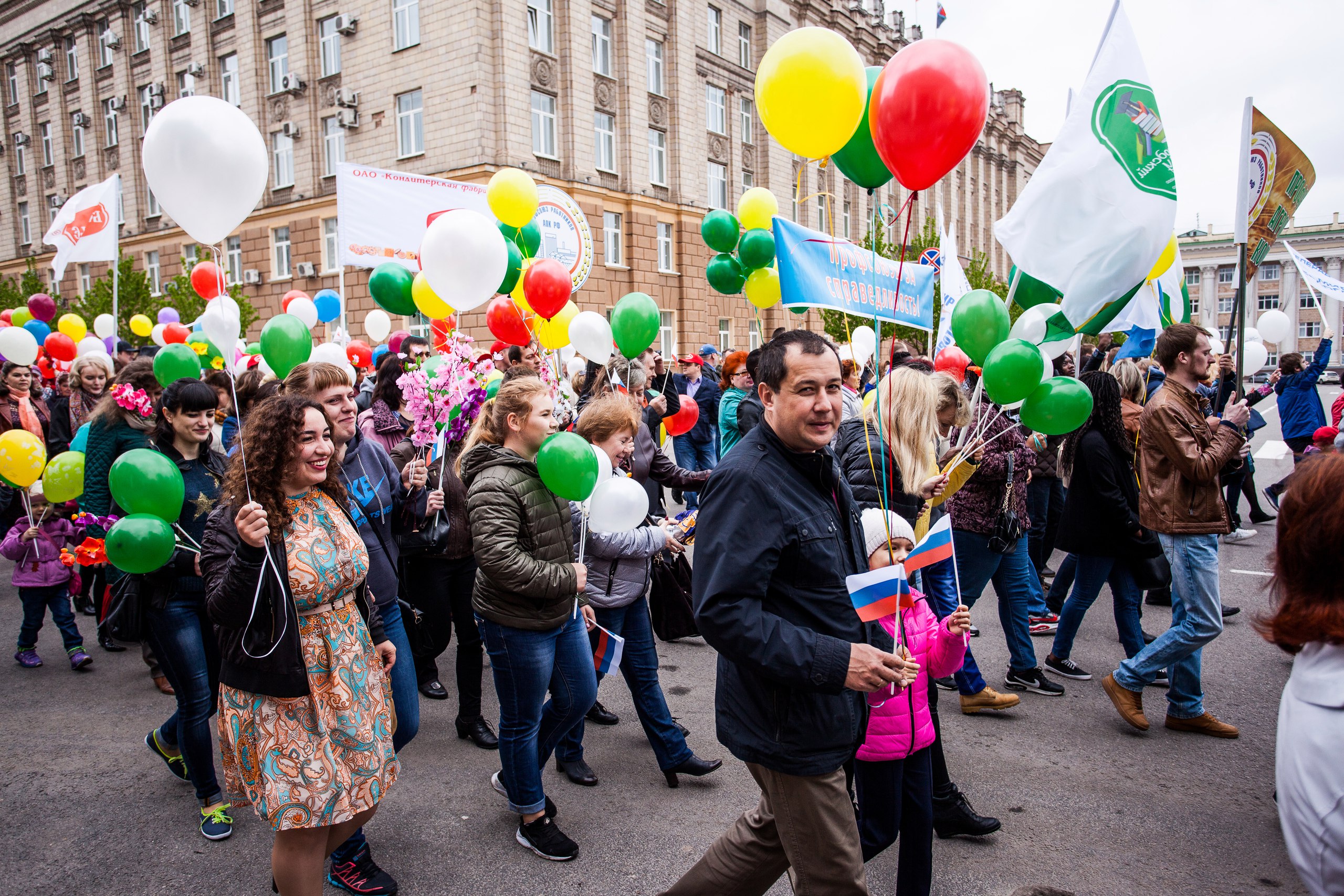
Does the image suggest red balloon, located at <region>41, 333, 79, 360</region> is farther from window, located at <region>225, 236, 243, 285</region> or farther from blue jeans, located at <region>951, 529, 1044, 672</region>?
window, located at <region>225, 236, 243, 285</region>

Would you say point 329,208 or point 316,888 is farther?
point 329,208

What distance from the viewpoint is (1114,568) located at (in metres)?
4.64

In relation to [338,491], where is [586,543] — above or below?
below

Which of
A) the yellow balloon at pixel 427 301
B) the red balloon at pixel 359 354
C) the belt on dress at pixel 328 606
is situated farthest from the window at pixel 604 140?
the belt on dress at pixel 328 606

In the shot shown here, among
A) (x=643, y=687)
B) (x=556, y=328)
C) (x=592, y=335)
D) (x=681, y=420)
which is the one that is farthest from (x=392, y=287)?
(x=643, y=687)

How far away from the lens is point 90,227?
29.3 feet

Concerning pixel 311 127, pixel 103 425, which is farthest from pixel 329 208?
pixel 103 425

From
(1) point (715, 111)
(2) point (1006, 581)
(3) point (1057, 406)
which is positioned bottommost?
(2) point (1006, 581)

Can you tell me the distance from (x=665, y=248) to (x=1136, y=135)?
23.5m

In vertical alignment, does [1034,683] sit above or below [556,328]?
below

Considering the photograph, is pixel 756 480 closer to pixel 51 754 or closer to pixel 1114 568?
pixel 1114 568

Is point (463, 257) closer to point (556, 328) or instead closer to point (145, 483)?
point (556, 328)

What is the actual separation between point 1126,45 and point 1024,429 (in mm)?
2319

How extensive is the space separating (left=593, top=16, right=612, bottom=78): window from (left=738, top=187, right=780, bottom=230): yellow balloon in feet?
64.5
